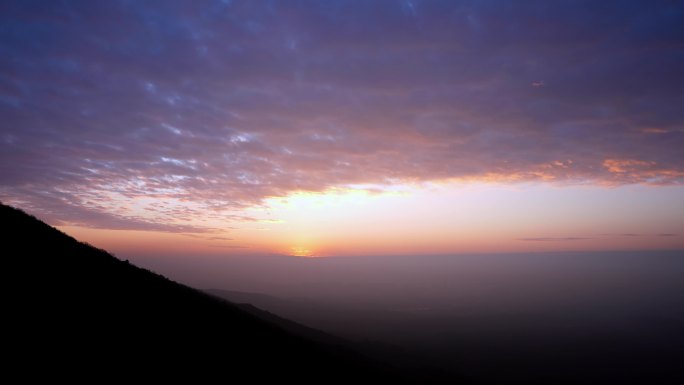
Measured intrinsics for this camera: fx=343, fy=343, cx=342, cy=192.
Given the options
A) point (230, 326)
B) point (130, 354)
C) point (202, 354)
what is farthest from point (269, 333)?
point (130, 354)

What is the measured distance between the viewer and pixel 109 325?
20594 millimetres

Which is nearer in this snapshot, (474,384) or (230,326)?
(230,326)

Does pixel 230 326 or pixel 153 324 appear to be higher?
pixel 153 324

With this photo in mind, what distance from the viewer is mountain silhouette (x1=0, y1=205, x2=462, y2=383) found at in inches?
651

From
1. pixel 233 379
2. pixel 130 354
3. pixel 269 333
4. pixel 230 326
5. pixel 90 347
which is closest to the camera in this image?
pixel 90 347

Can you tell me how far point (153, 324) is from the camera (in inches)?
972

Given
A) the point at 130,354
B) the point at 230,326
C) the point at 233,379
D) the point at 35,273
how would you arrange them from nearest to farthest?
the point at 130,354 < the point at 35,273 < the point at 233,379 < the point at 230,326

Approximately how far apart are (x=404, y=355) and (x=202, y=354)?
151204 millimetres

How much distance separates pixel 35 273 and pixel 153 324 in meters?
7.82

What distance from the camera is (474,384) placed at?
122 m

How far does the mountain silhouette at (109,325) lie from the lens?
651 inches

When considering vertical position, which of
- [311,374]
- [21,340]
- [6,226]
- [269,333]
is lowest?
[311,374]

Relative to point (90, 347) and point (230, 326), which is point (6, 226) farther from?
point (230, 326)

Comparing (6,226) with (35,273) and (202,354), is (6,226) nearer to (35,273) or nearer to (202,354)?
(35,273)
